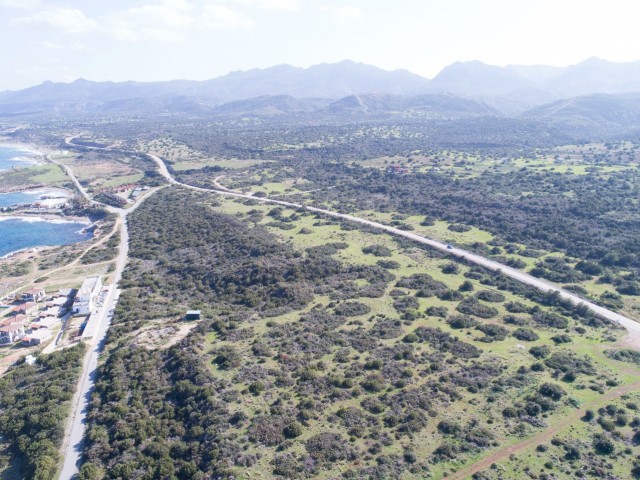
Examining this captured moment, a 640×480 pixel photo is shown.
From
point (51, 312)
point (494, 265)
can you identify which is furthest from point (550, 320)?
point (51, 312)

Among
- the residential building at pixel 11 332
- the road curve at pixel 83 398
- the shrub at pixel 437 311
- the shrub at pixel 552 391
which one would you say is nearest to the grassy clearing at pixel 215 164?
the road curve at pixel 83 398

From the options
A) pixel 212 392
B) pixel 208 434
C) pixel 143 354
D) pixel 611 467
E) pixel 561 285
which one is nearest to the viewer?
pixel 611 467

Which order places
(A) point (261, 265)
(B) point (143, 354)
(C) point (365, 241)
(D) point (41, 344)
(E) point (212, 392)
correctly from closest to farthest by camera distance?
1. (E) point (212, 392)
2. (B) point (143, 354)
3. (D) point (41, 344)
4. (A) point (261, 265)
5. (C) point (365, 241)

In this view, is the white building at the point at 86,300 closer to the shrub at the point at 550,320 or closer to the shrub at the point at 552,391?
the shrub at the point at 552,391

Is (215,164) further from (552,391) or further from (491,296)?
(552,391)

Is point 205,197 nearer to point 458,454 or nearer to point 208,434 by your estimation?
point 208,434

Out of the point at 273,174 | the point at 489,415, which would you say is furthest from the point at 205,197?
the point at 489,415

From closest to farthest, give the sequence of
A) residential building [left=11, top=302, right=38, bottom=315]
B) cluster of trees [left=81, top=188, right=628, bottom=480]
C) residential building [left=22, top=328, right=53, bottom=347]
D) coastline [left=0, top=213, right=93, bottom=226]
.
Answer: cluster of trees [left=81, top=188, right=628, bottom=480] → residential building [left=22, top=328, right=53, bottom=347] → residential building [left=11, top=302, right=38, bottom=315] → coastline [left=0, top=213, right=93, bottom=226]

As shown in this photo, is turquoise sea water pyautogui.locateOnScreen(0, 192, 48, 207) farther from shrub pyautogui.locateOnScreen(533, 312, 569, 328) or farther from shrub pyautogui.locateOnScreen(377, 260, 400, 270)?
shrub pyautogui.locateOnScreen(533, 312, 569, 328)

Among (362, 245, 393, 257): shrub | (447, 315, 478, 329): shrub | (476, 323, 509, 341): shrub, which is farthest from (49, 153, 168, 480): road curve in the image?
(362, 245, 393, 257): shrub
